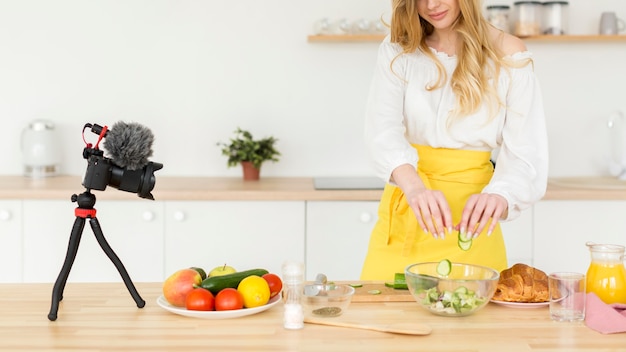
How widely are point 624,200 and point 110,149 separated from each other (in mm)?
2409

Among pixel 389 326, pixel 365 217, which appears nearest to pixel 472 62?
pixel 389 326

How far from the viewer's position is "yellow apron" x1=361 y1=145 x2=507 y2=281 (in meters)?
2.49

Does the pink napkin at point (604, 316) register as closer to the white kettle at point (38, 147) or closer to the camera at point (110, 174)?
the camera at point (110, 174)

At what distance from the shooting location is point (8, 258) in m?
3.50

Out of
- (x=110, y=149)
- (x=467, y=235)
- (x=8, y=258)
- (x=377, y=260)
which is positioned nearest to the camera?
(x=110, y=149)

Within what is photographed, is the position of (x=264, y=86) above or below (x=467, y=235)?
above

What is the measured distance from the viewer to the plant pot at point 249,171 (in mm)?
3846

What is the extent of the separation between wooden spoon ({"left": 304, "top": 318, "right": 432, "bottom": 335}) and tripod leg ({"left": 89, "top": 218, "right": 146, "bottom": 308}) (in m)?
0.41

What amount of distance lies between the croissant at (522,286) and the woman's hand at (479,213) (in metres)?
0.13

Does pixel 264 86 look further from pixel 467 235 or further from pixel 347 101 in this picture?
pixel 467 235

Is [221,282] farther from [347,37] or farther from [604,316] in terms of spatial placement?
[347,37]

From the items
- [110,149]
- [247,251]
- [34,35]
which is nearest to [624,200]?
[247,251]

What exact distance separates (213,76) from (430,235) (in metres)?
1.81

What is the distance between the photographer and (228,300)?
1894mm
